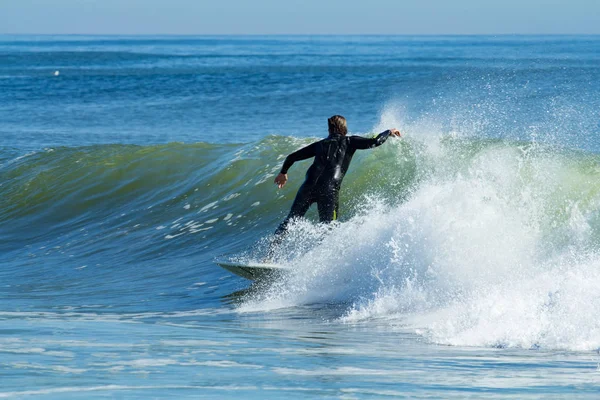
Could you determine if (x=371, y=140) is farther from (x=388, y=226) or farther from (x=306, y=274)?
(x=306, y=274)

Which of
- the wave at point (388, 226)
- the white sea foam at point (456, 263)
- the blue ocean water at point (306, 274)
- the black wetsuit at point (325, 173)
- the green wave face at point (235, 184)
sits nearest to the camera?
the blue ocean water at point (306, 274)

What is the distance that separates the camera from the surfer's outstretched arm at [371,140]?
8523 mm

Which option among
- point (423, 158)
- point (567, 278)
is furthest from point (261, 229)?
point (567, 278)

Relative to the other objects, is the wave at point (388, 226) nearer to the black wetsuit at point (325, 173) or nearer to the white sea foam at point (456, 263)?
the white sea foam at point (456, 263)

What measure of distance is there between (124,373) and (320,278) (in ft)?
13.2

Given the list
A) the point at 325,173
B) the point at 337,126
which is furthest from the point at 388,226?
the point at 337,126

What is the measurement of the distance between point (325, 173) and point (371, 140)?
520 mm

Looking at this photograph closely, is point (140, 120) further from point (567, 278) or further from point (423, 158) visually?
point (567, 278)

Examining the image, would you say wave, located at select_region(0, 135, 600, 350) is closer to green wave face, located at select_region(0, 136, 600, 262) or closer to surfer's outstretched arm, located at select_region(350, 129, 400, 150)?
green wave face, located at select_region(0, 136, 600, 262)

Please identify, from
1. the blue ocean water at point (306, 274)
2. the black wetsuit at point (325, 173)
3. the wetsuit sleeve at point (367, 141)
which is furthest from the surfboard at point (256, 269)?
the wetsuit sleeve at point (367, 141)

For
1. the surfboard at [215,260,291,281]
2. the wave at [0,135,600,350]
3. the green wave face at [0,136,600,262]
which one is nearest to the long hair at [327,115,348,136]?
the wave at [0,135,600,350]

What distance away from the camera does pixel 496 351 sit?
6.03 metres

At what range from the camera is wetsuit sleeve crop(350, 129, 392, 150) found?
337 inches

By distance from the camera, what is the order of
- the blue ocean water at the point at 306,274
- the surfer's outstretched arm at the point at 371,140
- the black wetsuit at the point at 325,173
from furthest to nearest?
1. the black wetsuit at the point at 325,173
2. the surfer's outstretched arm at the point at 371,140
3. the blue ocean water at the point at 306,274
